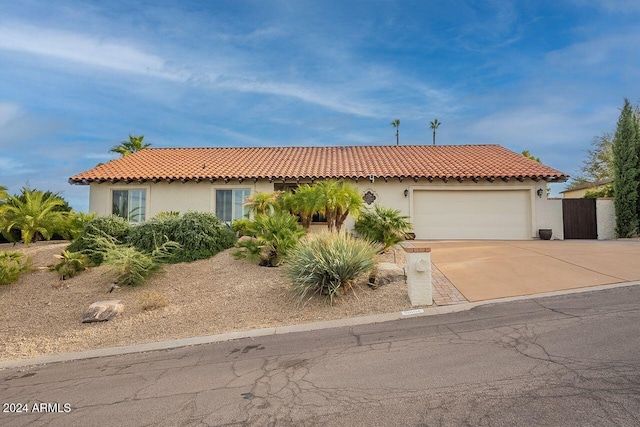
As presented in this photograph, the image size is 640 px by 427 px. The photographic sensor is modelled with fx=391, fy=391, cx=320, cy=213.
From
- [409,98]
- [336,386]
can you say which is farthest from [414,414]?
[409,98]

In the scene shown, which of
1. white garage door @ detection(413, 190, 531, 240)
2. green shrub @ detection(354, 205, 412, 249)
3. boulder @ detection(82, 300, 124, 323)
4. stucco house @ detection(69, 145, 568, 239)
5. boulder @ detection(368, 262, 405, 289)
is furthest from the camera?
white garage door @ detection(413, 190, 531, 240)

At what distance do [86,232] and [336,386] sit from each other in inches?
450

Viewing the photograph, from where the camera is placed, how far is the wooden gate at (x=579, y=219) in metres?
18.0

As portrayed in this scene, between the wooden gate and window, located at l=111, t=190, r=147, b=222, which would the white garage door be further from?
window, located at l=111, t=190, r=147, b=222

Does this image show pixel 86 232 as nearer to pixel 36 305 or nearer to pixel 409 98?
pixel 36 305

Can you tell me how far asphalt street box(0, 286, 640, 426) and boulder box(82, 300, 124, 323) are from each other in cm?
211

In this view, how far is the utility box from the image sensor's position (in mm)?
8039

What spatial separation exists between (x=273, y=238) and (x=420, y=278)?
4.60 meters

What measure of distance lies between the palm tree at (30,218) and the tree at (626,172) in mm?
24487

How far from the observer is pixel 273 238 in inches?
438

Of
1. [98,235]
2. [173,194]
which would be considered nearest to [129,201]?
[173,194]

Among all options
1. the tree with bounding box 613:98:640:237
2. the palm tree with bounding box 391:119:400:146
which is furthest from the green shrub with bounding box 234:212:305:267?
the palm tree with bounding box 391:119:400:146

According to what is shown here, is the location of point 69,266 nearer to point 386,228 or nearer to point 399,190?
point 386,228

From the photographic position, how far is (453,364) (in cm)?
498
